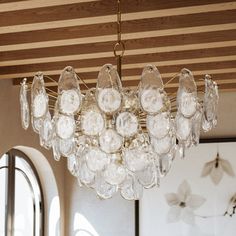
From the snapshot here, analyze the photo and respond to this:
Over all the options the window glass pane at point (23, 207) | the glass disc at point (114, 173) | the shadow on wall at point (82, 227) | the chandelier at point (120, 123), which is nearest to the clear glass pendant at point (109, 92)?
the chandelier at point (120, 123)

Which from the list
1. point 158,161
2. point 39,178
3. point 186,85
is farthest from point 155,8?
point 39,178

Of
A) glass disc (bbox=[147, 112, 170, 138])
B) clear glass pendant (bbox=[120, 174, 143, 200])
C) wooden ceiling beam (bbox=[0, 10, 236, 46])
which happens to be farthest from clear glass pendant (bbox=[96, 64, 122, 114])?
wooden ceiling beam (bbox=[0, 10, 236, 46])

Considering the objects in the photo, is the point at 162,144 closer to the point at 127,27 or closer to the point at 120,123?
the point at 120,123

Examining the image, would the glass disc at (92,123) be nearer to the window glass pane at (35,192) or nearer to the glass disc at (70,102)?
the glass disc at (70,102)

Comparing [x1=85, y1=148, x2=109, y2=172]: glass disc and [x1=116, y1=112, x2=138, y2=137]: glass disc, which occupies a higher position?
[x1=116, y1=112, x2=138, y2=137]: glass disc

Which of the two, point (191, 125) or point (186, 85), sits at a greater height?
point (186, 85)

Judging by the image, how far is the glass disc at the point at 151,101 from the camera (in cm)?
206

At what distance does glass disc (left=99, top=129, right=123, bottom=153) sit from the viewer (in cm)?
208

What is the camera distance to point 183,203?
14.8ft

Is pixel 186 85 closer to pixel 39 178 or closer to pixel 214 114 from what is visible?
pixel 214 114

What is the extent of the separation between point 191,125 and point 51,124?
545 millimetres

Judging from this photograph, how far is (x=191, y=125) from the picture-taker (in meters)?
2.21

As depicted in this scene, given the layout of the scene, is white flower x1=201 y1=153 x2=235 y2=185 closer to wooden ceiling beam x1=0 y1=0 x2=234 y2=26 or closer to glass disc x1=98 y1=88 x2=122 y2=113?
wooden ceiling beam x1=0 y1=0 x2=234 y2=26

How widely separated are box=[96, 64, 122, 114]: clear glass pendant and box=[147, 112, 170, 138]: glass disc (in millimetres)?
131
